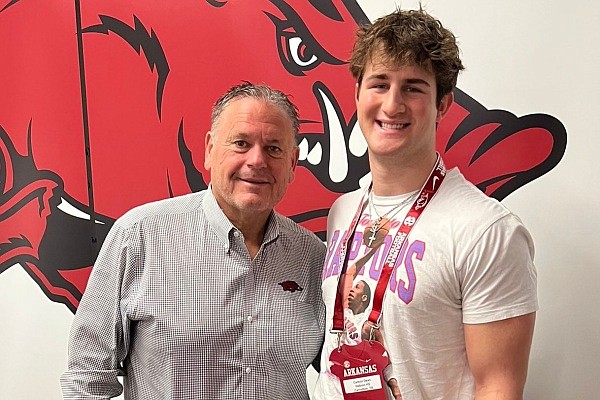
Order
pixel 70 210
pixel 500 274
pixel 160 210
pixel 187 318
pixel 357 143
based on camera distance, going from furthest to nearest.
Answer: pixel 70 210 < pixel 357 143 < pixel 160 210 < pixel 187 318 < pixel 500 274

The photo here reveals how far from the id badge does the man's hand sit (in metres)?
0.01

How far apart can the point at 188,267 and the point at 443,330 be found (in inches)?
24.0

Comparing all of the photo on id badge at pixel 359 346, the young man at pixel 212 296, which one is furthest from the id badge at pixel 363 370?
the young man at pixel 212 296

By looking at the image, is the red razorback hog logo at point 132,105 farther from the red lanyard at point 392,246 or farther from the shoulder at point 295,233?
the red lanyard at point 392,246

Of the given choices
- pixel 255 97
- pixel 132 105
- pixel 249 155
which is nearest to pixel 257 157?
pixel 249 155

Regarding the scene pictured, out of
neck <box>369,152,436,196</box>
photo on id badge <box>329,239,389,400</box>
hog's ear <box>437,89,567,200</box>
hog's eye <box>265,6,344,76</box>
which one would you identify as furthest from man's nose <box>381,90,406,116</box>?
hog's eye <box>265,6,344,76</box>

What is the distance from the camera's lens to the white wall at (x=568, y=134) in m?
2.01

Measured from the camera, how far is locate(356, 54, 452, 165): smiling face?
5.63 feet

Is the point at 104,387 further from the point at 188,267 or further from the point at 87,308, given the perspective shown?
the point at 188,267

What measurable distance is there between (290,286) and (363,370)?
32cm

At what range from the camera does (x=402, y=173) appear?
1786 mm

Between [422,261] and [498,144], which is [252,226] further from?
[498,144]

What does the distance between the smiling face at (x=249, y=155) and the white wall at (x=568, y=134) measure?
0.59 meters

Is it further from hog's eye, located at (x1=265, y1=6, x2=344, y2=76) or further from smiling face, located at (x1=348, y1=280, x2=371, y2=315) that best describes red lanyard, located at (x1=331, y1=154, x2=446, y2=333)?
hog's eye, located at (x1=265, y1=6, x2=344, y2=76)
